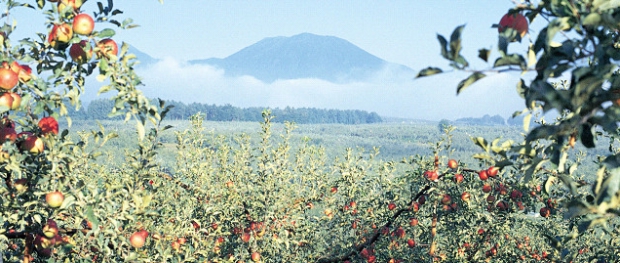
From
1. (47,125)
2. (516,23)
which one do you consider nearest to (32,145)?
(47,125)

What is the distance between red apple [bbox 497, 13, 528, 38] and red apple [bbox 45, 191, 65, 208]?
2860 millimetres

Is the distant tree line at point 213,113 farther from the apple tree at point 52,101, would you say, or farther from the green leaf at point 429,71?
the green leaf at point 429,71

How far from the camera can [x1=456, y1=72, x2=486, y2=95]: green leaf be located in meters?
2.02

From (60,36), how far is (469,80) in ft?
8.10

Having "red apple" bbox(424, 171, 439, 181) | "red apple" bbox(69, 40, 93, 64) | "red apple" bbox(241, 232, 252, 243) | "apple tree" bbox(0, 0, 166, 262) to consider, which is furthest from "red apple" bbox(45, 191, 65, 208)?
"red apple" bbox(424, 171, 439, 181)

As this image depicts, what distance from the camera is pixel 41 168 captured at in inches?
140

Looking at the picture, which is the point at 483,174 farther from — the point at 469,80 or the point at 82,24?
the point at 82,24

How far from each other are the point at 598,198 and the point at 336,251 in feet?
21.6

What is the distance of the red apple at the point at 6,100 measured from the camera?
3.21 m

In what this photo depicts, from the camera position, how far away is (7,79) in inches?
124

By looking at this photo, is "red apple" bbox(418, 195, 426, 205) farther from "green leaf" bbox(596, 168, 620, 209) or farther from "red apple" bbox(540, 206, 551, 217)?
"green leaf" bbox(596, 168, 620, 209)

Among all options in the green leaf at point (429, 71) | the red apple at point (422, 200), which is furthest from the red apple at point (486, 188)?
the green leaf at point (429, 71)

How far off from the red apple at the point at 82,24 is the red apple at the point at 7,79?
50cm

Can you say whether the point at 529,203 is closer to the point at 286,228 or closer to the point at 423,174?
the point at 423,174
